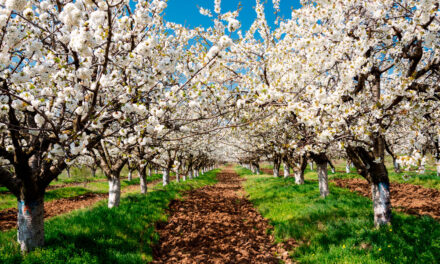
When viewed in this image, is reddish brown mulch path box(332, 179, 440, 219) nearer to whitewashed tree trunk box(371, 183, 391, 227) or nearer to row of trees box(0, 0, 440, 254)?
whitewashed tree trunk box(371, 183, 391, 227)

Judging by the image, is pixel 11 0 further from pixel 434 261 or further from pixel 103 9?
pixel 434 261

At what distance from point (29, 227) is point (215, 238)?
5.03 m

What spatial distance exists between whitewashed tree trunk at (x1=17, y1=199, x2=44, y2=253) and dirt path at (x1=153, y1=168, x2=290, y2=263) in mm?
2818

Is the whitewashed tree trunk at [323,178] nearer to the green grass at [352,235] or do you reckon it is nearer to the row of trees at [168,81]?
the green grass at [352,235]

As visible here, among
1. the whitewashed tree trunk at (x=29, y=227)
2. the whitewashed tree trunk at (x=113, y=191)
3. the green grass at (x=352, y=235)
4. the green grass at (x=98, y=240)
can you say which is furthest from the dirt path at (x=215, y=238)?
the whitewashed tree trunk at (x=29, y=227)

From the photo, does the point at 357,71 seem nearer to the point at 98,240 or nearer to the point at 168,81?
the point at 168,81

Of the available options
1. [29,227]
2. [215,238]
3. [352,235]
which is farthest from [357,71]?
[29,227]

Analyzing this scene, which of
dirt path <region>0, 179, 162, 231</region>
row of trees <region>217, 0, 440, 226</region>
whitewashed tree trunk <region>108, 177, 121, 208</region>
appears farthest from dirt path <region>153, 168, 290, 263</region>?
dirt path <region>0, 179, 162, 231</region>

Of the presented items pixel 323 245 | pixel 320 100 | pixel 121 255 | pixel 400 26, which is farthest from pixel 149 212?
pixel 400 26

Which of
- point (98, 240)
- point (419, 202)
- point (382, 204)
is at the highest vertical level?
point (382, 204)

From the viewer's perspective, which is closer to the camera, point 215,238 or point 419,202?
point 215,238

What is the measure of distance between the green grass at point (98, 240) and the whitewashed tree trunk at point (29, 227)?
0.20 m

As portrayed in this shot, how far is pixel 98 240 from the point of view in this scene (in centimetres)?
611

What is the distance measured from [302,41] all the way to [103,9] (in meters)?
4.45
